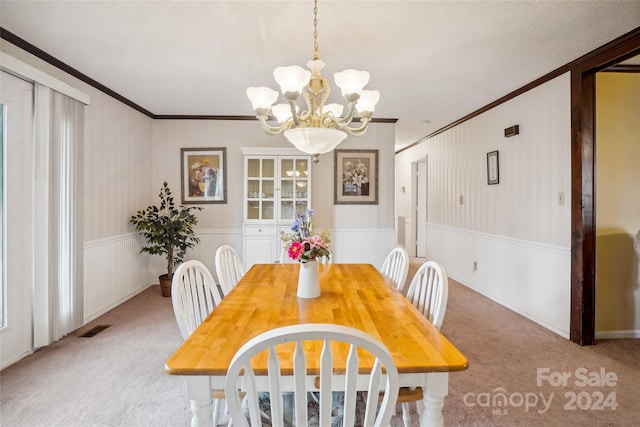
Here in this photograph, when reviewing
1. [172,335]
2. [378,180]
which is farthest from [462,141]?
[172,335]

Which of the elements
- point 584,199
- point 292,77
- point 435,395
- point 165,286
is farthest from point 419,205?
point 435,395

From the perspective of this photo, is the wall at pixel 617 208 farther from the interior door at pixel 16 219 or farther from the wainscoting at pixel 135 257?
the interior door at pixel 16 219

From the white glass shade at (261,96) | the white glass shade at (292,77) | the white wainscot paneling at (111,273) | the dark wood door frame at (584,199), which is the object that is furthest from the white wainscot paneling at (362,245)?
the white glass shade at (292,77)

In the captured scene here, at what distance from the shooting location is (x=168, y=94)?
12.1ft

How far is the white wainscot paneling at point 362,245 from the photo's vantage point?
4.69 m

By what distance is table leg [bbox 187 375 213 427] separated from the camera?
3.48 feet

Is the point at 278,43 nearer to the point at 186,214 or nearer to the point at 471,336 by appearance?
the point at 186,214

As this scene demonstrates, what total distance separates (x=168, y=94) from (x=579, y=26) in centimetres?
367

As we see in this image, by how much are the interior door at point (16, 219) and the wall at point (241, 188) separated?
207 cm

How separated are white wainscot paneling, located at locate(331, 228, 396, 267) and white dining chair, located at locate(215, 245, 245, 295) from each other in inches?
92.3

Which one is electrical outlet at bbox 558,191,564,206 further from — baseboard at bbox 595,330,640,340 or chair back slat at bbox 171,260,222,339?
chair back slat at bbox 171,260,222,339

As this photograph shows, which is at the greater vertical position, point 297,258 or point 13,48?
point 13,48

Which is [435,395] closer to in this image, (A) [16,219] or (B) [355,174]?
(A) [16,219]

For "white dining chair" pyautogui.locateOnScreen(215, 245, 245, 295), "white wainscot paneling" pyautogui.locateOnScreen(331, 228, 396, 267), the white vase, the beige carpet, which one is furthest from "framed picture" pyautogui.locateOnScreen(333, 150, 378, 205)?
the white vase
